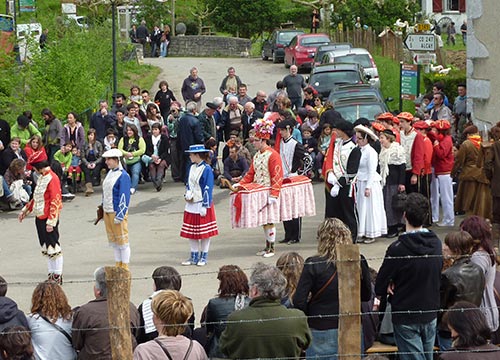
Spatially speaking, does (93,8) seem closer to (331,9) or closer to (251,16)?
(251,16)

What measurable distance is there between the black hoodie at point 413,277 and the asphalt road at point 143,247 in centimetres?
427

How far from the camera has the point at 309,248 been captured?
661 inches

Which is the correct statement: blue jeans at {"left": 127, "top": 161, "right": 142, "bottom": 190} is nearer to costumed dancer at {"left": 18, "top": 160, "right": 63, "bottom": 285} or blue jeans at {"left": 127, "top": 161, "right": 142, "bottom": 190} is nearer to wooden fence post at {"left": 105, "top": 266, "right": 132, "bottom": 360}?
costumed dancer at {"left": 18, "top": 160, "right": 63, "bottom": 285}

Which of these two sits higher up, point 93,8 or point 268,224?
point 93,8

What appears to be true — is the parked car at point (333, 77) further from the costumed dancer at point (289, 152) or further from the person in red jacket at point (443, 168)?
the costumed dancer at point (289, 152)

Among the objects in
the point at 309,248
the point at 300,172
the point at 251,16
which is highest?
the point at 251,16

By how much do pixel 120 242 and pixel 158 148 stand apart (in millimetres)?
7737

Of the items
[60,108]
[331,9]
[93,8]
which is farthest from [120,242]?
[93,8]

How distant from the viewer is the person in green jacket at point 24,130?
21922 mm

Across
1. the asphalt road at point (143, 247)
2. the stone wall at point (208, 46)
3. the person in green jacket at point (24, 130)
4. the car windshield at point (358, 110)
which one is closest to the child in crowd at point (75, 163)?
the asphalt road at point (143, 247)

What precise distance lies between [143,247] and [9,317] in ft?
26.1

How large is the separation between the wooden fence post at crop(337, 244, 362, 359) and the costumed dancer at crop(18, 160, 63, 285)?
A: 6730mm

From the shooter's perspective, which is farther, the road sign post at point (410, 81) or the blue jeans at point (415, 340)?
the road sign post at point (410, 81)

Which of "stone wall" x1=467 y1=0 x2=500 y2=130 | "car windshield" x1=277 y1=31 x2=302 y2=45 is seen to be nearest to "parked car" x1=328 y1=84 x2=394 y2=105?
"stone wall" x1=467 y1=0 x2=500 y2=130
